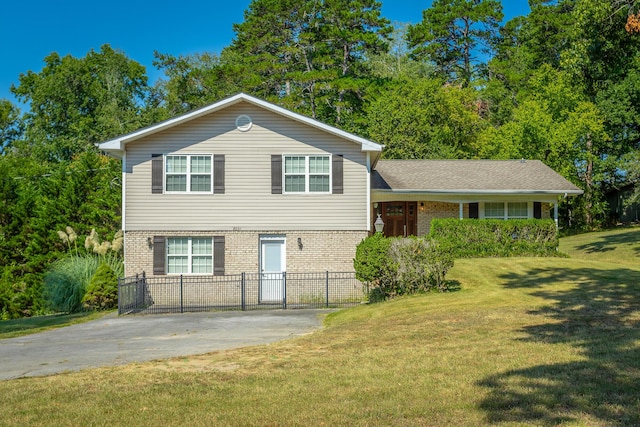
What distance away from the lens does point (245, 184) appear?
22406mm

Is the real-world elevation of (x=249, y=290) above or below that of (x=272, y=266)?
below

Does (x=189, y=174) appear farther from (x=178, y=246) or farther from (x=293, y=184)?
(x=293, y=184)

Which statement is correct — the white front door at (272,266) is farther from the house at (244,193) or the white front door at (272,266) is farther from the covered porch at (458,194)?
the covered porch at (458,194)

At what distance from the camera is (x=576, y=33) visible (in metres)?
23.5

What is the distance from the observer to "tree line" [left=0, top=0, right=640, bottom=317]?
2984cm

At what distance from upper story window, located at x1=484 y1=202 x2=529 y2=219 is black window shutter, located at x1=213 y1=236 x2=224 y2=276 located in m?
14.1

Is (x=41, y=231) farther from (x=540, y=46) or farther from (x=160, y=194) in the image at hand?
(x=540, y=46)

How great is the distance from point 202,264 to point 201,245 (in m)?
0.66

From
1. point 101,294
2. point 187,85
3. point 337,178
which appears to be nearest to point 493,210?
point 337,178

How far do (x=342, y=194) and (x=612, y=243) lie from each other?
62.7 feet

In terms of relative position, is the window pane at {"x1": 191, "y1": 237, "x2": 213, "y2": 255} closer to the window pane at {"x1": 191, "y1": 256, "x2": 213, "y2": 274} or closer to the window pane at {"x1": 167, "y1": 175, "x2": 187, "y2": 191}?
the window pane at {"x1": 191, "y1": 256, "x2": 213, "y2": 274}

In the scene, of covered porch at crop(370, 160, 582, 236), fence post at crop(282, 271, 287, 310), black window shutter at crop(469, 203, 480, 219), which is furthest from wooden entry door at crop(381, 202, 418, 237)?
fence post at crop(282, 271, 287, 310)

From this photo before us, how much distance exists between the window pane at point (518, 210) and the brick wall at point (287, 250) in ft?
36.8

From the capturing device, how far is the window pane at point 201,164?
73.4 ft
